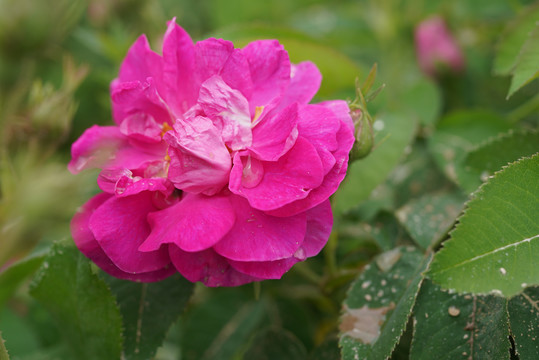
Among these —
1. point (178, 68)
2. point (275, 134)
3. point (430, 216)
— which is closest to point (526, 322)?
point (430, 216)

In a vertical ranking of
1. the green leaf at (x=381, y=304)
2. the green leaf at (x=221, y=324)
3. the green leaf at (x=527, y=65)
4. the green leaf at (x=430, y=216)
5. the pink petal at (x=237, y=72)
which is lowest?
the green leaf at (x=221, y=324)

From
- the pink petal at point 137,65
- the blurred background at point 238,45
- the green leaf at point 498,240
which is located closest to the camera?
the green leaf at point 498,240

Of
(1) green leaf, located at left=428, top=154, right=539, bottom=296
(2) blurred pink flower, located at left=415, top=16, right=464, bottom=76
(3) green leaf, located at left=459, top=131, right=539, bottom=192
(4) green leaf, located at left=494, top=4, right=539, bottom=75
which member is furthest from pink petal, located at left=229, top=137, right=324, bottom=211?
(2) blurred pink flower, located at left=415, top=16, right=464, bottom=76

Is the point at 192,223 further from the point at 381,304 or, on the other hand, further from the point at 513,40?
the point at 513,40

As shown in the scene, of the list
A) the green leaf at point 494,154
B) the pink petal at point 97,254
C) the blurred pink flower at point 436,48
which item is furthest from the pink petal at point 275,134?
the blurred pink flower at point 436,48

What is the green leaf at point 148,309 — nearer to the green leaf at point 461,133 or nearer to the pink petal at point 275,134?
the pink petal at point 275,134

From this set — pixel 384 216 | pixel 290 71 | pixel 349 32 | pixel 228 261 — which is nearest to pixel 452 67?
pixel 349 32
